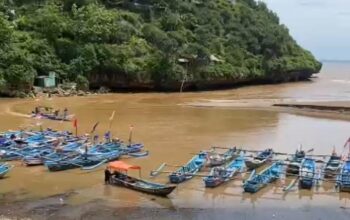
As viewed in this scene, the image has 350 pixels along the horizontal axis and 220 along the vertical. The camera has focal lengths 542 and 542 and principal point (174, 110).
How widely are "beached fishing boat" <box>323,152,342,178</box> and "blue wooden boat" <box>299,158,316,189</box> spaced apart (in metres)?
0.55

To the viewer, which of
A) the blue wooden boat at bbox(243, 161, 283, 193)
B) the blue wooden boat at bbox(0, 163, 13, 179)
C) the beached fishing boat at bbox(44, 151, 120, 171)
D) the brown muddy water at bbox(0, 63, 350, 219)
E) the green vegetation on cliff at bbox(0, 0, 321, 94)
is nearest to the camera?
the brown muddy water at bbox(0, 63, 350, 219)

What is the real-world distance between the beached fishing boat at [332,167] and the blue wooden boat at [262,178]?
1902 mm

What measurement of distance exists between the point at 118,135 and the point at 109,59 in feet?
98.3

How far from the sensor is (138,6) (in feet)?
252

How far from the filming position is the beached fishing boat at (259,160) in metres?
23.9

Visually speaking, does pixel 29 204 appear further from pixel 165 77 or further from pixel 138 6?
pixel 138 6

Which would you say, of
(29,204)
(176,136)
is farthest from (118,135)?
(29,204)

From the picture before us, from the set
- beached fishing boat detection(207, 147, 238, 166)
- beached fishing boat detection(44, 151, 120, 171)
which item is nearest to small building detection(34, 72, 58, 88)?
beached fishing boat detection(44, 151, 120, 171)

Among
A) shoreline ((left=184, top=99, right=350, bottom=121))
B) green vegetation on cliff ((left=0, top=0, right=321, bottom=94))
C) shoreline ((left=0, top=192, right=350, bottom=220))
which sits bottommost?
shoreline ((left=0, top=192, right=350, bottom=220))

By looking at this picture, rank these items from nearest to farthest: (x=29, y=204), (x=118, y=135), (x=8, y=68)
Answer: (x=29, y=204), (x=118, y=135), (x=8, y=68)

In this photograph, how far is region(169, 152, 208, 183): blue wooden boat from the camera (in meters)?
21.2

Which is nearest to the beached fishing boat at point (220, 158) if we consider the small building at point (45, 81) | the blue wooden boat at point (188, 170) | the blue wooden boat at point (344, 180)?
the blue wooden boat at point (188, 170)

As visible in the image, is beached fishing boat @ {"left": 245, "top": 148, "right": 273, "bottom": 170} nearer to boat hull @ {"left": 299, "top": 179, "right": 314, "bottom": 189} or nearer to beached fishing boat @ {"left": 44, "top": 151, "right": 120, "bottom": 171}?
boat hull @ {"left": 299, "top": 179, "right": 314, "bottom": 189}

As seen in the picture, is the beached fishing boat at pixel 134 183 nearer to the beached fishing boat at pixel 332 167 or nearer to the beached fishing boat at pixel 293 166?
the beached fishing boat at pixel 293 166
